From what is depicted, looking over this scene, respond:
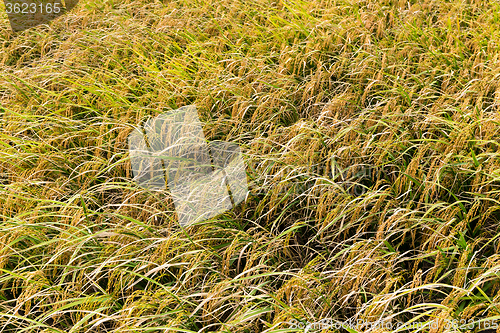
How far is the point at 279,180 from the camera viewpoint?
2102 millimetres

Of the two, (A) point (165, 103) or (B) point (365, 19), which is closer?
(A) point (165, 103)

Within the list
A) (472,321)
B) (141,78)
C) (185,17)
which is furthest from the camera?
(185,17)

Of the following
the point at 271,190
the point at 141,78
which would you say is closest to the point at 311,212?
the point at 271,190

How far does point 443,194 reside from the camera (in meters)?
1.95

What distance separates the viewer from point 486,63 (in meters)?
2.54

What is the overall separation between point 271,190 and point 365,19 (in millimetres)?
1861

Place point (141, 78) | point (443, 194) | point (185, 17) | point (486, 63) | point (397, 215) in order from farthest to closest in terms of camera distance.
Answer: point (185, 17) → point (141, 78) → point (486, 63) → point (443, 194) → point (397, 215)

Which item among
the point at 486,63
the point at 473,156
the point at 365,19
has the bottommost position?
the point at 473,156

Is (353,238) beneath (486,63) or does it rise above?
beneath

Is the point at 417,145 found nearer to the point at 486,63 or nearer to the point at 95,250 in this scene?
the point at 486,63

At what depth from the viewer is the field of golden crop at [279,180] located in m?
1.63

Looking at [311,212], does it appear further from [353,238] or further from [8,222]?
[8,222]

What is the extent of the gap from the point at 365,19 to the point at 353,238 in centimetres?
201

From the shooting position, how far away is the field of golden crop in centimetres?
163
